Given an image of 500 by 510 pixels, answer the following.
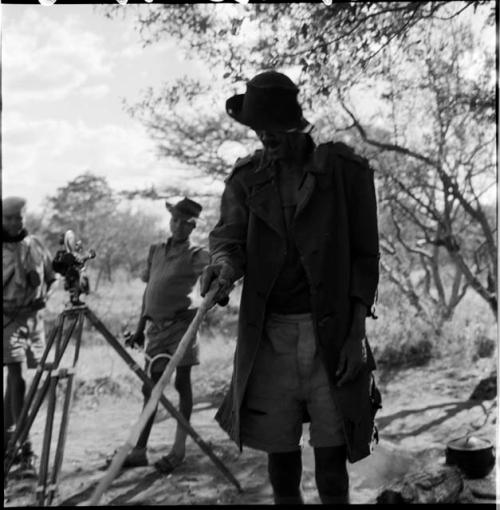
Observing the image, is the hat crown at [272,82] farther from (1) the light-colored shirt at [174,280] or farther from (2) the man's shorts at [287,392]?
(1) the light-colored shirt at [174,280]

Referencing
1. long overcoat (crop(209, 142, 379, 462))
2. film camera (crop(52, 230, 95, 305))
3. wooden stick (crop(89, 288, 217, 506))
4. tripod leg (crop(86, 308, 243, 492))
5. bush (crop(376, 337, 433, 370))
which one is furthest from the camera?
bush (crop(376, 337, 433, 370))

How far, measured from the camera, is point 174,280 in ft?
12.5

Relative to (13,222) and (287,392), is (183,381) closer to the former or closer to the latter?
(13,222)

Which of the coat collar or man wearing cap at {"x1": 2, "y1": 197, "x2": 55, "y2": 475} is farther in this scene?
man wearing cap at {"x1": 2, "y1": 197, "x2": 55, "y2": 475}

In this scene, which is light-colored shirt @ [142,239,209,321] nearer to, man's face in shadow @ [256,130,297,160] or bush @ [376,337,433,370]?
man's face in shadow @ [256,130,297,160]

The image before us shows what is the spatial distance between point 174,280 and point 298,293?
70.4 inches

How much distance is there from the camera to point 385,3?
3.72m

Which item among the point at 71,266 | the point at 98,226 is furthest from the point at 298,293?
the point at 98,226

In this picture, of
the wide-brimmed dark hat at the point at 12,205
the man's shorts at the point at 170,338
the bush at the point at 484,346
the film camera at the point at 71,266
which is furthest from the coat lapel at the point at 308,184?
the bush at the point at 484,346

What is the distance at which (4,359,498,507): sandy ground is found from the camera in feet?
11.5

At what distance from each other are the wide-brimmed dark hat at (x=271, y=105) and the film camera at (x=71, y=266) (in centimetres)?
118

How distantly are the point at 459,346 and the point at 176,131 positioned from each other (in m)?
4.73

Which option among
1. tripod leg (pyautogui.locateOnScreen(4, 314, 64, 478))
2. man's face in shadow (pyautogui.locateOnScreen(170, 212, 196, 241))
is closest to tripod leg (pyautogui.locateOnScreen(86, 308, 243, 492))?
tripod leg (pyautogui.locateOnScreen(4, 314, 64, 478))

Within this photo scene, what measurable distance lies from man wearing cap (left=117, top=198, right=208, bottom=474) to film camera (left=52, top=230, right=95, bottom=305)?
2.71 ft
